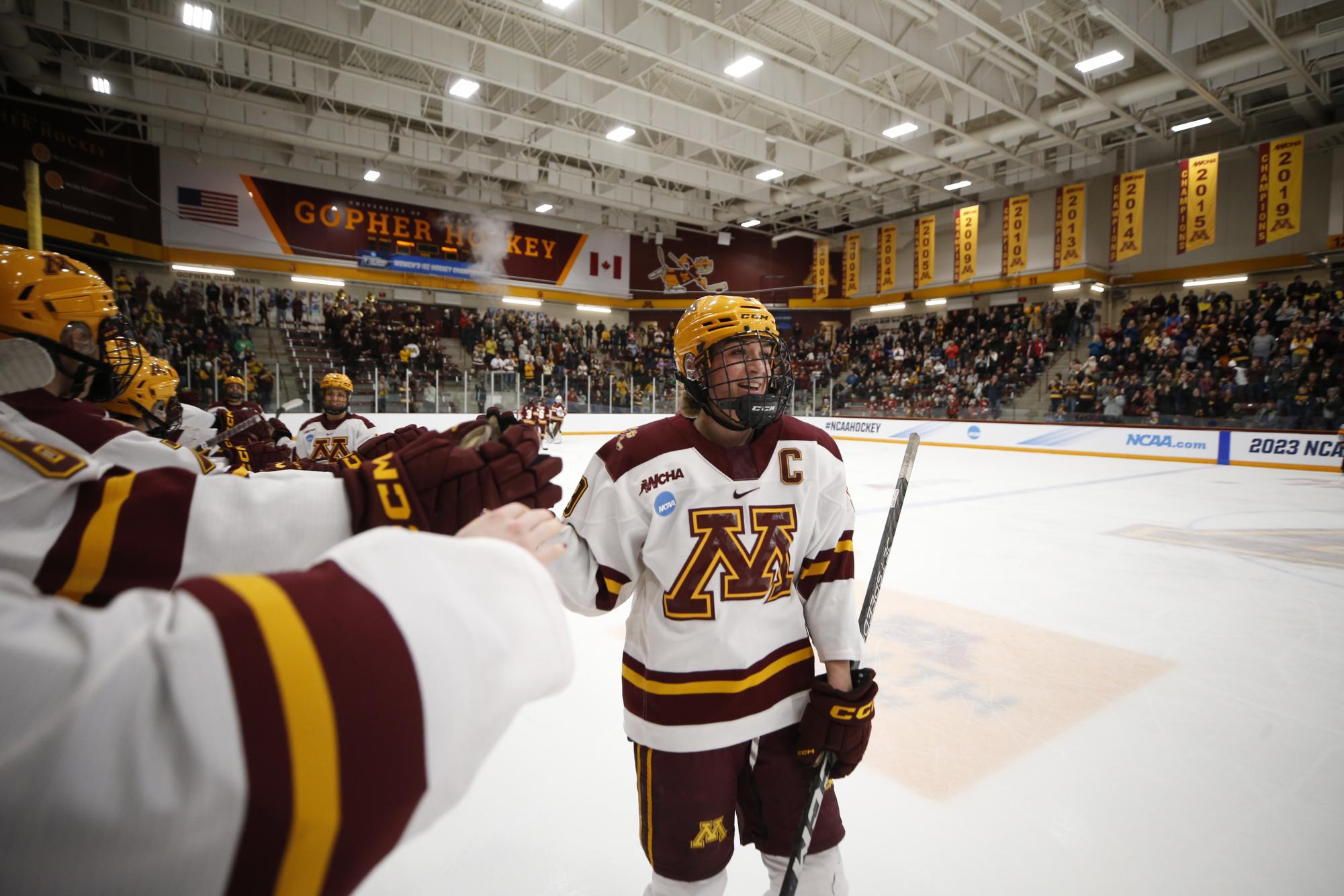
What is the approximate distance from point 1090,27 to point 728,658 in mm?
A: 15008

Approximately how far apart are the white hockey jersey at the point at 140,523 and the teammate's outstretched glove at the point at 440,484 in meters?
→ 0.03

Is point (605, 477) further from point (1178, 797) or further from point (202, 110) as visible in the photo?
point (202, 110)

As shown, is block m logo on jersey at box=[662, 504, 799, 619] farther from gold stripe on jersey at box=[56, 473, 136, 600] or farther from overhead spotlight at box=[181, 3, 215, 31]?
overhead spotlight at box=[181, 3, 215, 31]

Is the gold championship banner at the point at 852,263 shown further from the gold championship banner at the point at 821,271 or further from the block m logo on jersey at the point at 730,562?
the block m logo on jersey at the point at 730,562

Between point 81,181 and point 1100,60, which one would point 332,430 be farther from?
point 81,181

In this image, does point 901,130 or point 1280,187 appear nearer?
point 1280,187

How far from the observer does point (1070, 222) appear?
1529 centimetres

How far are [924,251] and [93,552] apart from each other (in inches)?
748

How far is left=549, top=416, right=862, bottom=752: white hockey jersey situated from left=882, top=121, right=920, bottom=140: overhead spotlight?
14.4 meters

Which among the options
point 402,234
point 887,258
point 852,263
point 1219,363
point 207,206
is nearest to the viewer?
point 1219,363

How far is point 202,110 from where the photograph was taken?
529 inches

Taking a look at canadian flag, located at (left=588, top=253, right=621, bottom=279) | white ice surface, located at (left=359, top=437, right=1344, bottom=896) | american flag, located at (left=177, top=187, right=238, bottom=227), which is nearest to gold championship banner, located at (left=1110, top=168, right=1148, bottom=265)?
white ice surface, located at (left=359, top=437, right=1344, bottom=896)

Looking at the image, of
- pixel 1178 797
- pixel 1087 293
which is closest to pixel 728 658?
pixel 1178 797

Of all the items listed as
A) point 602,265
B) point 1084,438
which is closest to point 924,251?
point 1084,438
